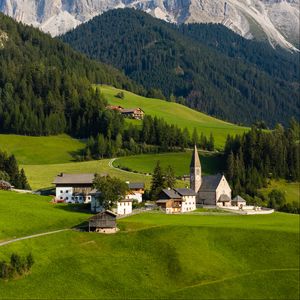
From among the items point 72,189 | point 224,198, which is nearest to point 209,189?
point 224,198

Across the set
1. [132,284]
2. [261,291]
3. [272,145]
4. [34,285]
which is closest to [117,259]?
[132,284]

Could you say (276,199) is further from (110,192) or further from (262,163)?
(110,192)

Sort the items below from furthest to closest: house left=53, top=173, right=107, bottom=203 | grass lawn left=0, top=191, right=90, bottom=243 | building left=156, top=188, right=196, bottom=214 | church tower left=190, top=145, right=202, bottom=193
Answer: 1. church tower left=190, top=145, right=202, bottom=193
2. house left=53, top=173, right=107, bottom=203
3. building left=156, top=188, right=196, bottom=214
4. grass lawn left=0, top=191, right=90, bottom=243

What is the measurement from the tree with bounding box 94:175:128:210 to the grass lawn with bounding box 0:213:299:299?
38.2 feet

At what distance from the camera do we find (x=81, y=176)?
15088cm

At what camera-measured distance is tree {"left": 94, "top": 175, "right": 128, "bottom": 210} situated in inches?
4860

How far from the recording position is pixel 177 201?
135125mm

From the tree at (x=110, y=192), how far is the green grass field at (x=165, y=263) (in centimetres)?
1231

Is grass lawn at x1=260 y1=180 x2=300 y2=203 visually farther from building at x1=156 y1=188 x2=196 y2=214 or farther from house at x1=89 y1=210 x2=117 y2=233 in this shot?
house at x1=89 y1=210 x2=117 y2=233

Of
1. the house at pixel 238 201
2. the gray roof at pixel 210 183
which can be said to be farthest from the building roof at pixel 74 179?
the house at pixel 238 201

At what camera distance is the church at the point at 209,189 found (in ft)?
478

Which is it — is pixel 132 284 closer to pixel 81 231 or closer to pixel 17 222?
pixel 81 231

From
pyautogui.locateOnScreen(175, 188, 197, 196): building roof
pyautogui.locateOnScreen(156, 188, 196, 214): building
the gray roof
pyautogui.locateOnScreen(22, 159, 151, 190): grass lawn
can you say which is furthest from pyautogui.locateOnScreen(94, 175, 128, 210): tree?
pyautogui.locateOnScreen(22, 159, 151, 190): grass lawn

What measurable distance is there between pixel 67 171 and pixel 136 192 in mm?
41638
